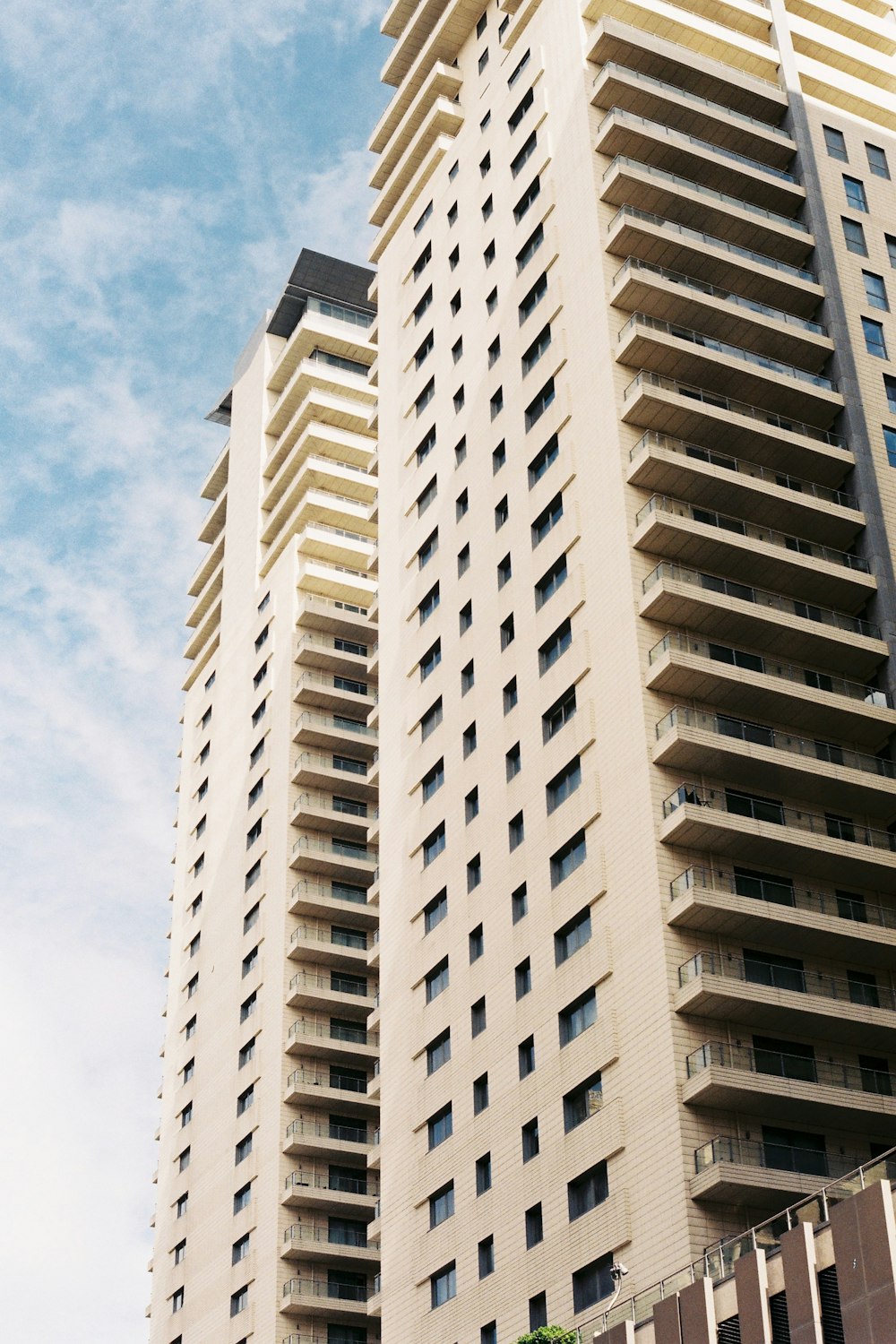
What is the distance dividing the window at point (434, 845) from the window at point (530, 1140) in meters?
13.6

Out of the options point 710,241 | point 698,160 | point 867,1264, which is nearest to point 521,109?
point 698,160

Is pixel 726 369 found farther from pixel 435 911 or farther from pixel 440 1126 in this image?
pixel 440 1126

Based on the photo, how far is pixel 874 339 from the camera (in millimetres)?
67688

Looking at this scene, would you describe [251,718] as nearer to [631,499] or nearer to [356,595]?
[356,595]

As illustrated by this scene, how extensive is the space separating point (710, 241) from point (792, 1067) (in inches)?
1242

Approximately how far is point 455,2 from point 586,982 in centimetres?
5050

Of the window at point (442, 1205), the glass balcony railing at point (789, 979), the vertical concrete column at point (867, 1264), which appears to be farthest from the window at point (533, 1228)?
the vertical concrete column at point (867, 1264)

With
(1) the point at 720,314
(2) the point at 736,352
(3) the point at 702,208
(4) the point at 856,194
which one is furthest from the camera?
(4) the point at 856,194

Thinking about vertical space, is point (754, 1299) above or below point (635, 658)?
below

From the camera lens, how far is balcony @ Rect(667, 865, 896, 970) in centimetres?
5100

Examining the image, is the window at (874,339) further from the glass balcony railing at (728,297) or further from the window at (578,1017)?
the window at (578,1017)

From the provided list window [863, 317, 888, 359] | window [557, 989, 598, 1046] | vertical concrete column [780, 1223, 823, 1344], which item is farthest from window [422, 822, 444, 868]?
vertical concrete column [780, 1223, 823, 1344]

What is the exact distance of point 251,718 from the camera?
93.6m

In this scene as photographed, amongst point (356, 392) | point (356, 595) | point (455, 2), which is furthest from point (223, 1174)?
point (455, 2)
